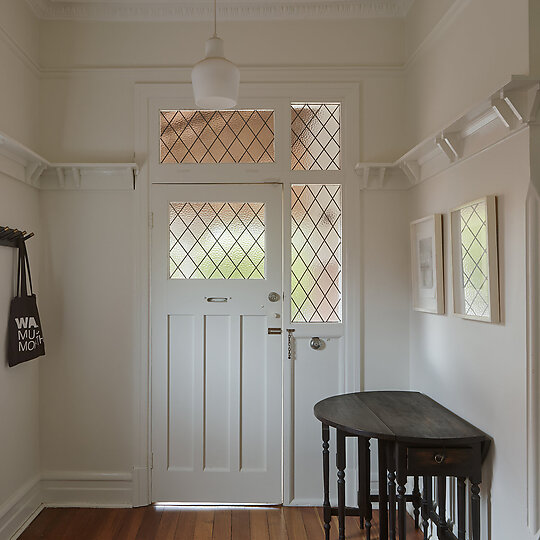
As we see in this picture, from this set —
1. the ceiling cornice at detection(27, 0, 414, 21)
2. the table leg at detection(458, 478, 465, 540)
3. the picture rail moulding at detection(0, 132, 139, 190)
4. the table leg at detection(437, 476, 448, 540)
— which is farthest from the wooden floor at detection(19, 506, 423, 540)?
the ceiling cornice at detection(27, 0, 414, 21)

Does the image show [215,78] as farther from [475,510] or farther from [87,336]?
[475,510]

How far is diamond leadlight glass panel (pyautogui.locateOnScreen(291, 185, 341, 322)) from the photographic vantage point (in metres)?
3.02

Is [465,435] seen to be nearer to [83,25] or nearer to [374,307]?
[374,307]

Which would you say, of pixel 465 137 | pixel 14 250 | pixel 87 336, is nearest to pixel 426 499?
pixel 465 137

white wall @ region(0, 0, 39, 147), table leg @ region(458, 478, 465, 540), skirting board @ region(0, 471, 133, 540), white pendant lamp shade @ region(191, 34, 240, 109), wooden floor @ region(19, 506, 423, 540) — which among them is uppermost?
white wall @ region(0, 0, 39, 147)

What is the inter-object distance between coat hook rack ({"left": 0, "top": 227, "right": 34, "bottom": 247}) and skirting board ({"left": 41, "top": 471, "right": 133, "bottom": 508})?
1.39 metres

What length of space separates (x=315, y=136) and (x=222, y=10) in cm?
91

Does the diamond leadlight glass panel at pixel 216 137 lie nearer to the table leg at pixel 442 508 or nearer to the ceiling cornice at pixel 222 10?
the ceiling cornice at pixel 222 10

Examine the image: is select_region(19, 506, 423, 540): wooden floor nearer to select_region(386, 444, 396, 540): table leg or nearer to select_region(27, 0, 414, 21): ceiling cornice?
select_region(386, 444, 396, 540): table leg

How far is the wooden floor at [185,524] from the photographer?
2.63 metres

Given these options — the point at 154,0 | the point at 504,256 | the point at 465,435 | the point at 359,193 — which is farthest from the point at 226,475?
the point at 154,0

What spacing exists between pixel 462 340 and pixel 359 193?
114 centimetres

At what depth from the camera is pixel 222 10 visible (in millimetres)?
2959

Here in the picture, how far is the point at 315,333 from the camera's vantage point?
117 inches
